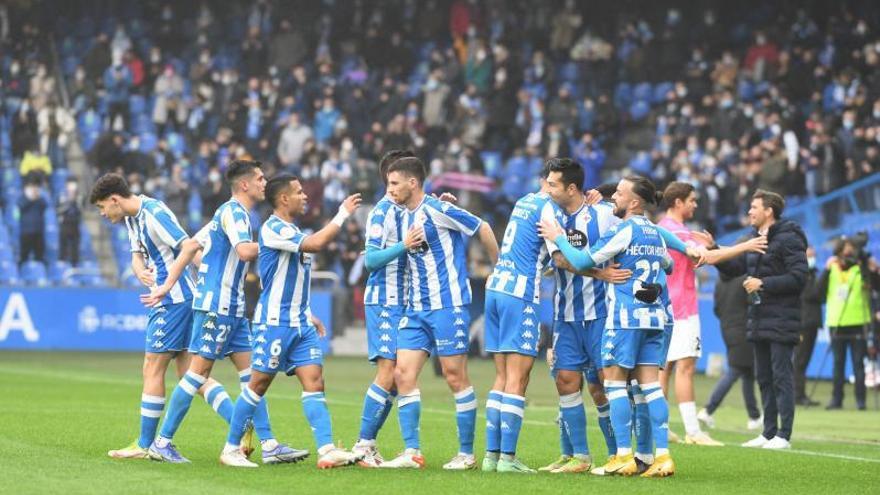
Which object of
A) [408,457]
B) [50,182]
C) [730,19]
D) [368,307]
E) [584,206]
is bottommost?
[408,457]

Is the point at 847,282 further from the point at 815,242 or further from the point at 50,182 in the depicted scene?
the point at 50,182

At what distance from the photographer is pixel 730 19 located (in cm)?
3916

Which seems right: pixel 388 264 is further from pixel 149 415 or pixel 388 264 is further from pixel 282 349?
pixel 149 415

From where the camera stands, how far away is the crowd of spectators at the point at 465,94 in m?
32.7

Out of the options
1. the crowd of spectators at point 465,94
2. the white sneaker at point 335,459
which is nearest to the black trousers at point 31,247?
the crowd of spectators at point 465,94

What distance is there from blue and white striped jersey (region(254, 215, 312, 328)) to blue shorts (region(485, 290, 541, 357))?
1.29 meters

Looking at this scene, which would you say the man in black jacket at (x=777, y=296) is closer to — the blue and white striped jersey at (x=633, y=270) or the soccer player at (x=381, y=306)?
the blue and white striped jersey at (x=633, y=270)

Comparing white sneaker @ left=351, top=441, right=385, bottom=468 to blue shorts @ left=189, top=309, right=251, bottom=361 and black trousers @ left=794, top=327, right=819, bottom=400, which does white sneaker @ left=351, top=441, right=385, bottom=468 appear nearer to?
blue shorts @ left=189, top=309, right=251, bottom=361

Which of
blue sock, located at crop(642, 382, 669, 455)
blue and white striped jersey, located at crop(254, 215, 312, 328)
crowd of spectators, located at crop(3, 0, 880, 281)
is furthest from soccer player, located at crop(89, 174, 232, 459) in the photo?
crowd of spectators, located at crop(3, 0, 880, 281)

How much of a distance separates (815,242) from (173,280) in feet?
54.9

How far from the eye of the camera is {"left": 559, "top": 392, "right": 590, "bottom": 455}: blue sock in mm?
11148

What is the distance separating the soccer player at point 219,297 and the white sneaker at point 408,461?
769mm

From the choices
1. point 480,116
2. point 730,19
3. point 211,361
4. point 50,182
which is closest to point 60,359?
point 50,182

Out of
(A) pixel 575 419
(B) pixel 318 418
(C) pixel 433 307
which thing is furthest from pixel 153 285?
(A) pixel 575 419
